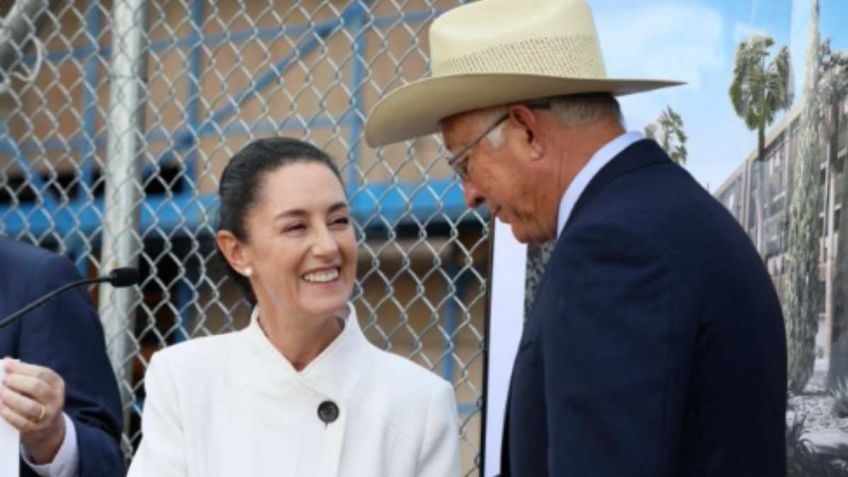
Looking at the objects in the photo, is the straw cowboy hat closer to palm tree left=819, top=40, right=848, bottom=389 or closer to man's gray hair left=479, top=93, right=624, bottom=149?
man's gray hair left=479, top=93, right=624, bottom=149

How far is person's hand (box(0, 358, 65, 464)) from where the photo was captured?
9.91ft

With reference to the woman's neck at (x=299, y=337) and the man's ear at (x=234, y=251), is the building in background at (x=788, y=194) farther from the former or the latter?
the man's ear at (x=234, y=251)

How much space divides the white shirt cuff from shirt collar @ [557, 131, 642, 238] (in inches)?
48.2

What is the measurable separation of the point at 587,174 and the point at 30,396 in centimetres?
120

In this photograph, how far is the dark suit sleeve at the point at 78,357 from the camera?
3260 mm

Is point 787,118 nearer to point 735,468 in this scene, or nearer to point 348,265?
point 348,265

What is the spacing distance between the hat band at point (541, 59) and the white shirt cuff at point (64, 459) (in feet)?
3.60

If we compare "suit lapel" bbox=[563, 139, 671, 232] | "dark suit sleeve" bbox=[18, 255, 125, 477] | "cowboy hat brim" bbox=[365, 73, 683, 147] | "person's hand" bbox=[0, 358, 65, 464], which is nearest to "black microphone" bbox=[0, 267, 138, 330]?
"person's hand" bbox=[0, 358, 65, 464]

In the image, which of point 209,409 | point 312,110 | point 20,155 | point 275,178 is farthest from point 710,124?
point 20,155

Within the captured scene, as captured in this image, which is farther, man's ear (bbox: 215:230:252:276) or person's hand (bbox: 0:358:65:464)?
man's ear (bbox: 215:230:252:276)

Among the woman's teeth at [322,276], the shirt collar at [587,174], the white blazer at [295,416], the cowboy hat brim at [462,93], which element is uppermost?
the cowboy hat brim at [462,93]

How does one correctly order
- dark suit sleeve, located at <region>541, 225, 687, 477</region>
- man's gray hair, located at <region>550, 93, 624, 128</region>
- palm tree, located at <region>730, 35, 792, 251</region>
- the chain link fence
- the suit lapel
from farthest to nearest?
the chain link fence → palm tree, located at <region>730, 35, 792, 251</region> → man's gray hair, located at <region>550, 93, 624, 128</region> → the suit lapel → dark suit sleeve, located at <region>541, 225, 687, 477</region>

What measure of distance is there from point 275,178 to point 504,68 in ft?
2.64

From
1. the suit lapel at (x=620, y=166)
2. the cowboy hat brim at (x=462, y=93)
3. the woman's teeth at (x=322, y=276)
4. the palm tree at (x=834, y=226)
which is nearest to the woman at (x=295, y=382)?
the woman's teeth at (x=322, y=276)
